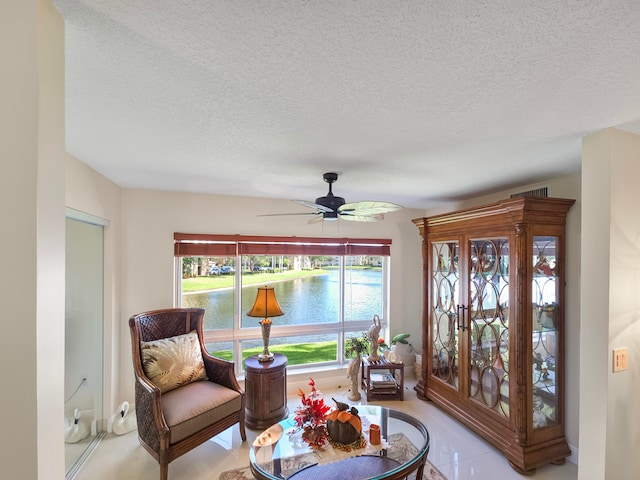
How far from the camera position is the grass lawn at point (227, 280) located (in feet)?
11.7

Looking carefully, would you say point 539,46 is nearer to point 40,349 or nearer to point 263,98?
point 263,98

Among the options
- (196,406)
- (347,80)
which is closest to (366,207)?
(347,80)

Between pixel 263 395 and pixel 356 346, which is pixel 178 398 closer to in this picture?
pixel 263 395

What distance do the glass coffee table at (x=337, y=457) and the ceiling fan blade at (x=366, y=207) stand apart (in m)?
1.55

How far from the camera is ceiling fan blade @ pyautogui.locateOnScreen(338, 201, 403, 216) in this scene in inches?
81.8

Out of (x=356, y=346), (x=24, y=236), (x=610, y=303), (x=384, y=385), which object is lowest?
(x=384, y=385)

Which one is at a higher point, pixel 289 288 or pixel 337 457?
pixel 289 288

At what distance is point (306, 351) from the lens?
13.0ft

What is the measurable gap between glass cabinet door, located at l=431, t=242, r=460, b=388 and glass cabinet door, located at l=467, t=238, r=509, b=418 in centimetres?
21

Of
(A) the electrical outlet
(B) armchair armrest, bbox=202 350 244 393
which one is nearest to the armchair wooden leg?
(B) armchair armrest, bbox=202 350 244 393

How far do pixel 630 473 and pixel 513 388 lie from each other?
0.79 m

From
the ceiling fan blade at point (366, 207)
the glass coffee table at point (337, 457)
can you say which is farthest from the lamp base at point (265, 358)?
the ceiling fan blade at point (366, 207)

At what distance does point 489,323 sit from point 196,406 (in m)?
2.54

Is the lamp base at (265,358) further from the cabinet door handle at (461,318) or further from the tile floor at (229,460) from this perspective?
the cabinet door handle at (461,318)
